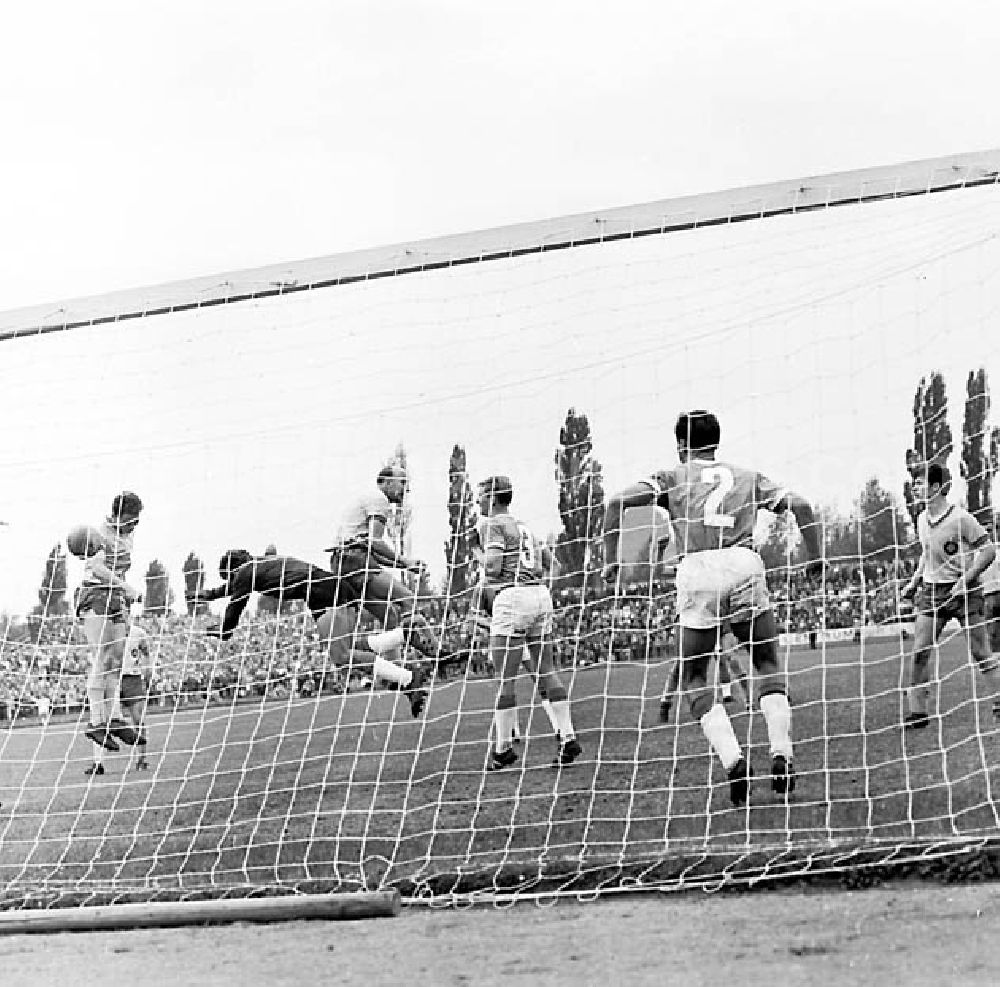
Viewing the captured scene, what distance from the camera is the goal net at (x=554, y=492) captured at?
659 cm

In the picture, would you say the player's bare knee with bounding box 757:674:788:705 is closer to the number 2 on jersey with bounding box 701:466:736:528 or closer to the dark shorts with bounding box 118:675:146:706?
the number 2 on jersey with bounding box 701:466:736:528

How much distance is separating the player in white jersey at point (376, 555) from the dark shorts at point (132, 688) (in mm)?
1687

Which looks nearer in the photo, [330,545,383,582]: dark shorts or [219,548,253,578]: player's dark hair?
[330,545,383,582]: dark shorts

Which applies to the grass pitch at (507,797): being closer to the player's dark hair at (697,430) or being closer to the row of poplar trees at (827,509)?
the row of poplar trees at (827,509)

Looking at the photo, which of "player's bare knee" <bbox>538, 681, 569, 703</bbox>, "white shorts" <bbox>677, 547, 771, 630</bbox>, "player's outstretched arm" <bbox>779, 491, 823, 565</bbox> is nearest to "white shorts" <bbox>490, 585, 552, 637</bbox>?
"player's bare knee" <bbox>538, 681, 569, 703</bbox>

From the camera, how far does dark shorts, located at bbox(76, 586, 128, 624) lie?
900 cm

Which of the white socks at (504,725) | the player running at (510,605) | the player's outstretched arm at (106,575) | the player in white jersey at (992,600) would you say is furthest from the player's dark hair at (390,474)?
the player in white jersey at (992,600)

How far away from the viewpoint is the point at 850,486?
7016 mm

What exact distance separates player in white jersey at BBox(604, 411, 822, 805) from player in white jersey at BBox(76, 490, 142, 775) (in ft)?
11.4

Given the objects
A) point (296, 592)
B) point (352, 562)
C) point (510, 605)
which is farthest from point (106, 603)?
point (510, 605)

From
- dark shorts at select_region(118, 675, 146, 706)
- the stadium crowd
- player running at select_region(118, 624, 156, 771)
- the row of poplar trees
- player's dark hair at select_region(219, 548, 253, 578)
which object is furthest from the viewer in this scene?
dark shorts at select_region(118, 675, 146, 706)

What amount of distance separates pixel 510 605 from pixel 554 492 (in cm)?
66

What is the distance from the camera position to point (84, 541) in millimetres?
8859

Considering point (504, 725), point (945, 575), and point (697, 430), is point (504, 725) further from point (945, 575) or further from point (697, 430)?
point (945, 575)
